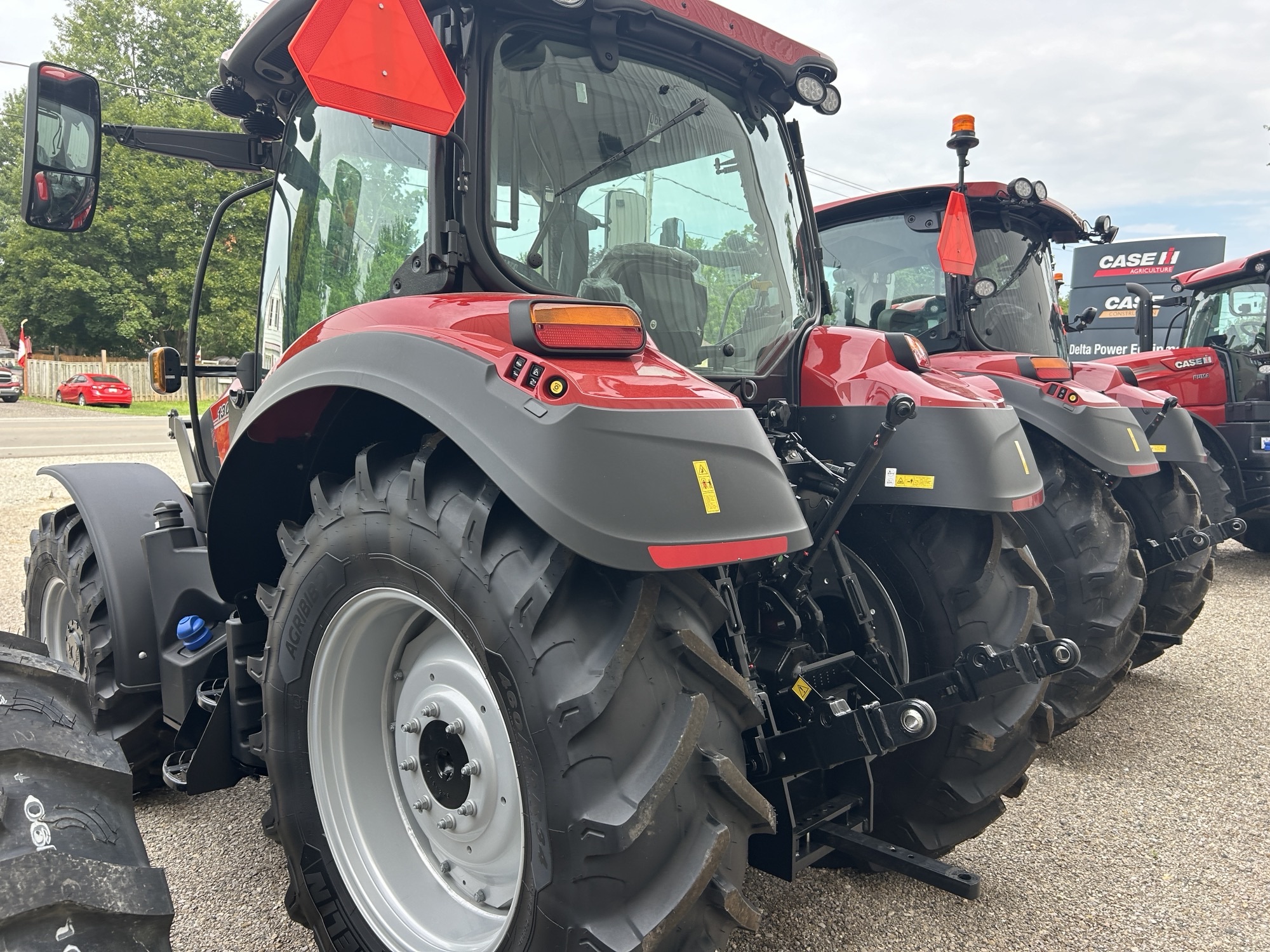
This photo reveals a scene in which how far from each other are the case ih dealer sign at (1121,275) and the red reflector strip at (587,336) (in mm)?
14569

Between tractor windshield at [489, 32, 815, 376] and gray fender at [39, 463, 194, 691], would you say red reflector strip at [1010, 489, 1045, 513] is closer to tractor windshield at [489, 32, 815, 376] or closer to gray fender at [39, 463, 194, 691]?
tractor windshield at [489, 32, 815, 376]

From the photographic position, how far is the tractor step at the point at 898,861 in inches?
82.0

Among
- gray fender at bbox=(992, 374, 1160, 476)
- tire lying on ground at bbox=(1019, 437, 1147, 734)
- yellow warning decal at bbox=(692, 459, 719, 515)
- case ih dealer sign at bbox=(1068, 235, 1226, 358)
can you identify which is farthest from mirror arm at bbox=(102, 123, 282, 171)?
case ih dealer sign at bbox=(1068, 235, 1226, 358)

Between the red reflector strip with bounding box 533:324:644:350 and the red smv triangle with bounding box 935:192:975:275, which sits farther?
the red smv triangle with bounding box 935:192:975:275

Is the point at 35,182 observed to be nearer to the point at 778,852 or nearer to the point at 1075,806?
the point at 778,852

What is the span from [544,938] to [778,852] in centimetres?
74

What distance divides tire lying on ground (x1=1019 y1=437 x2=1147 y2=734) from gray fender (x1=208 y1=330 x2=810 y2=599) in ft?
7.88

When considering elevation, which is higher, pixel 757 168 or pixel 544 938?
pixel 757 168

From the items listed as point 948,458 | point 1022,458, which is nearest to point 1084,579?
point 1022,458

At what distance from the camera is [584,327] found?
66.7 inches

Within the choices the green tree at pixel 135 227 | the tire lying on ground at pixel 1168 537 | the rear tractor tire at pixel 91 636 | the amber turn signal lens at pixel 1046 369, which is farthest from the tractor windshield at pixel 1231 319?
the green tree at pixel 135 227

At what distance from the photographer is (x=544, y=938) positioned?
155 cm

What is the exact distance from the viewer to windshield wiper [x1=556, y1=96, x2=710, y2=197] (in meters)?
2.21

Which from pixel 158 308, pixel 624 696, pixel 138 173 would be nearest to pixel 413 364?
pixel 624 696
